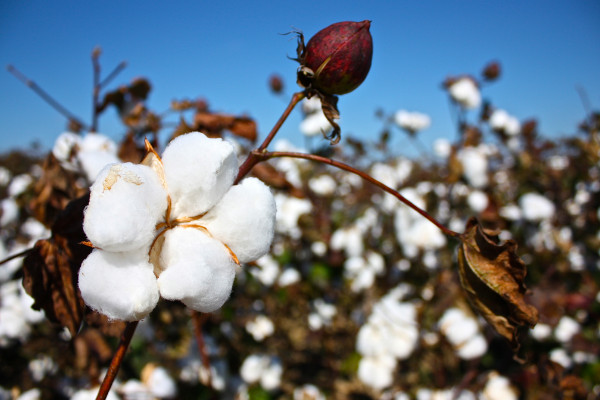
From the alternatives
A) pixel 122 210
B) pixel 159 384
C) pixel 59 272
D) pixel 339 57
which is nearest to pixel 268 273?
pixel 159 384

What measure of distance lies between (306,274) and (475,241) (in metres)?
2.37

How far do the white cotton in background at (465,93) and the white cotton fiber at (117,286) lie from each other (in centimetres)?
232

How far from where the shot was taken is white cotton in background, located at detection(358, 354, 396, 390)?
2.17 metres

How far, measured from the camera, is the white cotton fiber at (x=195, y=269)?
0.42 m

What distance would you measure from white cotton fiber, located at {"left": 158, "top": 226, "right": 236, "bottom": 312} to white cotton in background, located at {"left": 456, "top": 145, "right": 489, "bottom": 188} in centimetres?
202

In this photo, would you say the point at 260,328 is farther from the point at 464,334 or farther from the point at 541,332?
the point at 541,332

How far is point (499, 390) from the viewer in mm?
1656

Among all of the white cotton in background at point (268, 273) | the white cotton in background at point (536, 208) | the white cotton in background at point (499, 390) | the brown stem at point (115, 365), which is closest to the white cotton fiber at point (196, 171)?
the brown stem at point (115, 365)

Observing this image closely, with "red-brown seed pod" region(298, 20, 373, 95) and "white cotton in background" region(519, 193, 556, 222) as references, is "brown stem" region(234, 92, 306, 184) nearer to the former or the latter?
"red-brown seed pod" region(298, 20, 373, 95)

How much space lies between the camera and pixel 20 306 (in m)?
1.50

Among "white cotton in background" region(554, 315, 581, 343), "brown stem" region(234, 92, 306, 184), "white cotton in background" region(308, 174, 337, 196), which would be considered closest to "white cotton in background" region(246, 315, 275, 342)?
"white cotton in background" region(308, 174, 337, 196)

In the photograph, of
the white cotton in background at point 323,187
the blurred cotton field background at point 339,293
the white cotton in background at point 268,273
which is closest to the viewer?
the blurred cotton field background at point 339,293

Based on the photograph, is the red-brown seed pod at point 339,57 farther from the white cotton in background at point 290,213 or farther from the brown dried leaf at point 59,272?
the white cotton in background at point 290,213

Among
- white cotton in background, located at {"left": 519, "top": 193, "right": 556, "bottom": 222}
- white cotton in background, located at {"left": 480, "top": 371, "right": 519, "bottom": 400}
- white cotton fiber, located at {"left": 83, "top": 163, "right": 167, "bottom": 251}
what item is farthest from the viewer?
white cotton in background, located at {"left": 519, "top": 193, "right": 556, "bottom": 222}
